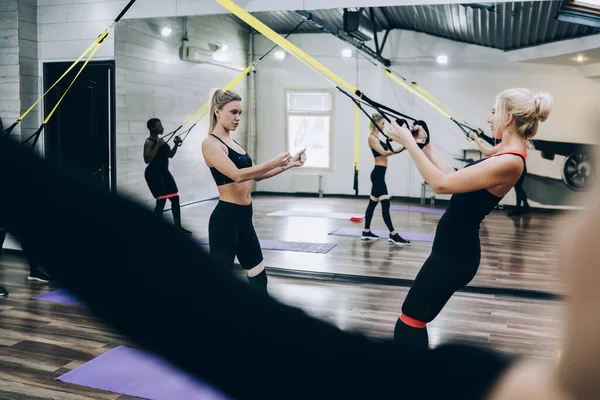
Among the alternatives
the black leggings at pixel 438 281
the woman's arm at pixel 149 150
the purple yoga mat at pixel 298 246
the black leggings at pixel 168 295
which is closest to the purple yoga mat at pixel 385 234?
the purple yoga mat at pixel 298 246

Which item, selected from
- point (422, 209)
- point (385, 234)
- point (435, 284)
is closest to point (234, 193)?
point (435, 284)

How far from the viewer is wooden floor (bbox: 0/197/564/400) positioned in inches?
106

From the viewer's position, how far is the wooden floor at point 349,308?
8.87ft

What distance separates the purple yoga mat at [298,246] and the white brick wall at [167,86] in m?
1.53

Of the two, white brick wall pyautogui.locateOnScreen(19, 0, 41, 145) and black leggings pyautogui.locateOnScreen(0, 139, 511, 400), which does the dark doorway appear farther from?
black leggings pyautogui.locateOnScreen(0, 139, 511, 400)

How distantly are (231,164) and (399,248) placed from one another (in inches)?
143

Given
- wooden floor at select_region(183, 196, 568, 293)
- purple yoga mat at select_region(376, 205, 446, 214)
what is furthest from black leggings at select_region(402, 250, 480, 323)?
purple yoga mat at select_region(376, 205, 446, 214)

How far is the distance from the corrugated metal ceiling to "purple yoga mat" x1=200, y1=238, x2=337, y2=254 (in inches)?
141

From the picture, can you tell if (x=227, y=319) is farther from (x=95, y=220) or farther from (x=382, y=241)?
(x=382, y=241)

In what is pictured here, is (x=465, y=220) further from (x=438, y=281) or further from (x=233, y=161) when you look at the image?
(x=233, y=161)

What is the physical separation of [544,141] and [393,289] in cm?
597

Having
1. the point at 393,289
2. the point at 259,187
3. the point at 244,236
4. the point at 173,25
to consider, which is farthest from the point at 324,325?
the point at 259,187

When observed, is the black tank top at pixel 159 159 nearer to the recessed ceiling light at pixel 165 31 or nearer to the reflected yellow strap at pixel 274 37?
the recessed ceiling light at pixel 165 31

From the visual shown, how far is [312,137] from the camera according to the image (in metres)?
11.4
